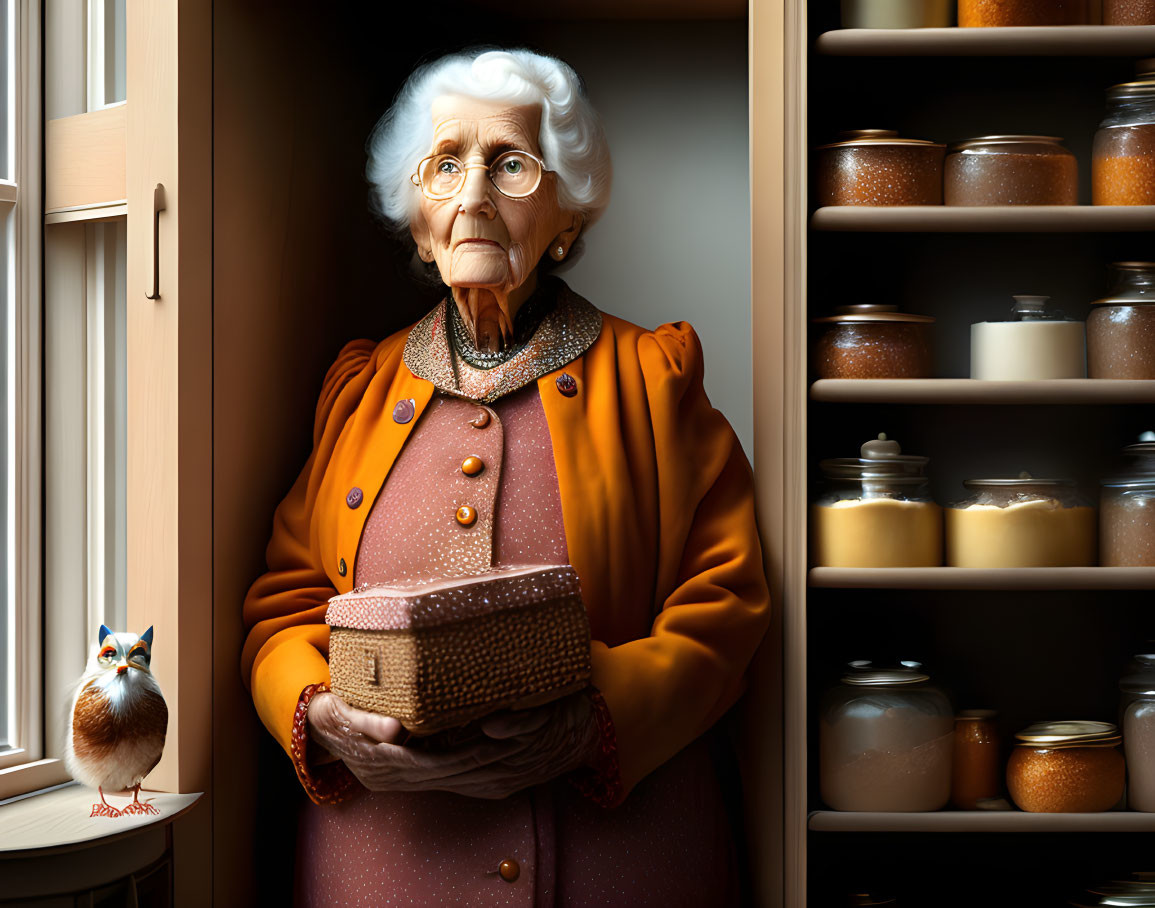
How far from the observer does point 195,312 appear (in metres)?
1.61

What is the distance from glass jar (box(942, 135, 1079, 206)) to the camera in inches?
66.9

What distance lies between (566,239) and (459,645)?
2.46 ft

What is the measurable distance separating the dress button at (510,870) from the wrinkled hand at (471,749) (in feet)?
0.42

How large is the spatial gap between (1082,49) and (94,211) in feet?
4.91

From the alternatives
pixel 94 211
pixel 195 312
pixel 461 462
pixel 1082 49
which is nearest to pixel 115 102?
pixel 94 211

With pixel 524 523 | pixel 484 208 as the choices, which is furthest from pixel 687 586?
pixel 484 208

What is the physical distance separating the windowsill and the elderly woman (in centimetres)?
18

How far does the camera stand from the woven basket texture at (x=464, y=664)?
1.25 m

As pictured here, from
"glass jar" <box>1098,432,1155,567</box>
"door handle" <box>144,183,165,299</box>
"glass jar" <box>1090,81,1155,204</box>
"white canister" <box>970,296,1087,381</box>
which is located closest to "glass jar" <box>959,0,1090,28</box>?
"glass jar" <box>1090,81,1155,204</box>

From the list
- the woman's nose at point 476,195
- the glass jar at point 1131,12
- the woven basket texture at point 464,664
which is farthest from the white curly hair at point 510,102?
the glass jar at point 1131,12

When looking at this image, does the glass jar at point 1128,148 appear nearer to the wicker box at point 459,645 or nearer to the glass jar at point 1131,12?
the glass jar at point 1131,12

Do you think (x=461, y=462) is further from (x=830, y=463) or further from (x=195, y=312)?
(x=830, y=463)

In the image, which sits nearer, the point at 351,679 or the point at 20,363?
the point at 351,679

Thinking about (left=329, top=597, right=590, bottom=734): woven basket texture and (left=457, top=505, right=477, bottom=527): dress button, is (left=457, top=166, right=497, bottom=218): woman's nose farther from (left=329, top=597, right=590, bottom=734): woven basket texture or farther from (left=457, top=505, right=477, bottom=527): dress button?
(left=329, top=597, right=590, bottom=734): woven basket texture
